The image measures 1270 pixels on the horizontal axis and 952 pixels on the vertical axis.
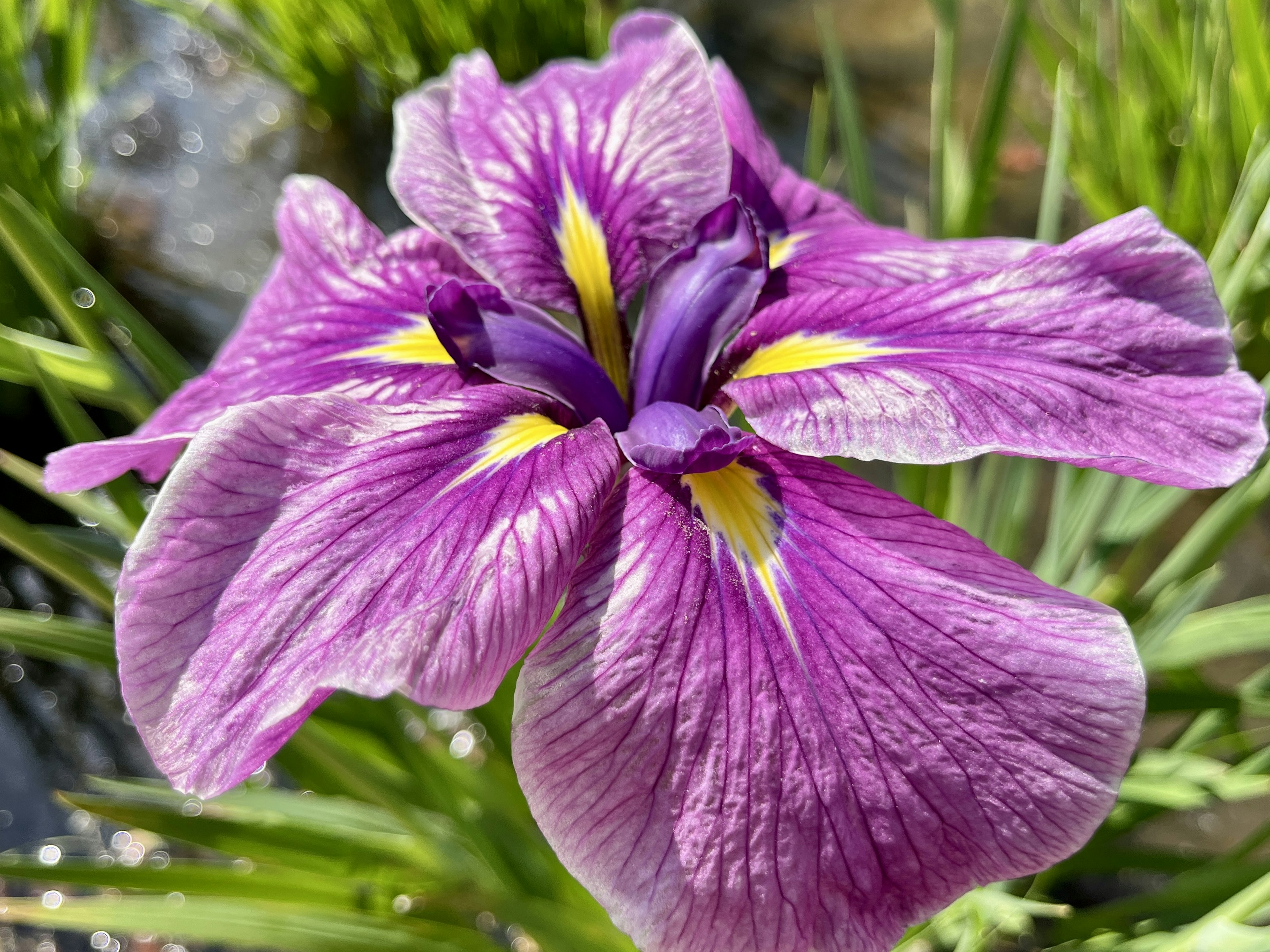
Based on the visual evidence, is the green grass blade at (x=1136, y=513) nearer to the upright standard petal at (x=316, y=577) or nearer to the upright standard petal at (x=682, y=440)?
the upright standard petal at (x=682, y=440)

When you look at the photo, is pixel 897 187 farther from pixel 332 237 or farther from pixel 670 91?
pixel 332 237

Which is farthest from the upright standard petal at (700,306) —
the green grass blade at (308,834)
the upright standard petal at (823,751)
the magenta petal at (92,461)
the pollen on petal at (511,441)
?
the green grass blade at (308,834)

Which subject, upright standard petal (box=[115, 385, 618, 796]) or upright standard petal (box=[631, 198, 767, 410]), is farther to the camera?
upright standard petal (box=[631, 198, 767, 410])

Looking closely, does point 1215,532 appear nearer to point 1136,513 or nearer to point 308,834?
point 1136,513

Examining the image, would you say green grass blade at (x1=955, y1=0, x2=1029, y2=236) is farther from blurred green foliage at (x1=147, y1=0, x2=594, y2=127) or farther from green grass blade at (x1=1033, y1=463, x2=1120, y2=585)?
blurred green foliage at (x1=147, y1=0, x2=594, y2=127)

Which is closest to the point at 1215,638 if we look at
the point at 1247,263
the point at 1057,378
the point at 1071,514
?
the point at 1071,514

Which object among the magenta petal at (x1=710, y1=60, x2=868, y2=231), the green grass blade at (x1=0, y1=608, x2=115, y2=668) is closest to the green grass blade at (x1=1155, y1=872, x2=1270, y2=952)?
the magenta petal at (x1=710, y1=60, x2=868, y2=231)

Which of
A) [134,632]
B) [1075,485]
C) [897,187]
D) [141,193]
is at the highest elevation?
[134,632]

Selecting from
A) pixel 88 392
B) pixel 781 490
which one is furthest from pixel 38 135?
pixel 781 490
